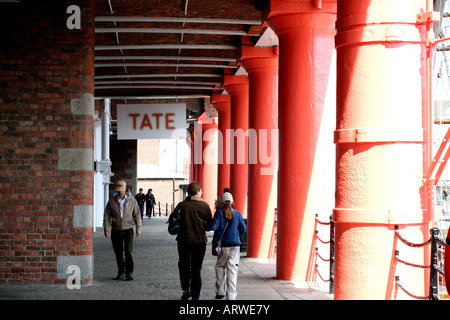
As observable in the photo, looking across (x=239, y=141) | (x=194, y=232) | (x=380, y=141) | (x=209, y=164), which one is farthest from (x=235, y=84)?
(x=209, y=164)

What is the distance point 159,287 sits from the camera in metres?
12.0

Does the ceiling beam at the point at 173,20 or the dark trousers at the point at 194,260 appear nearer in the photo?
the dark trousers at the point at 194,260

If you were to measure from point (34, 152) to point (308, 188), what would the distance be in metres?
4.50

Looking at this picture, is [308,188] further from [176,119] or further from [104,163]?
[104,163]

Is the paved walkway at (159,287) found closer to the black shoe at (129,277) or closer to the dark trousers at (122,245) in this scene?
the black shoe at (129,277)

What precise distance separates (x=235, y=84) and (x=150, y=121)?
461cm

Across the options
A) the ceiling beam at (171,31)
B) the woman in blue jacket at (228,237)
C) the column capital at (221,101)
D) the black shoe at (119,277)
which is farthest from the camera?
the column capital at (221,101)

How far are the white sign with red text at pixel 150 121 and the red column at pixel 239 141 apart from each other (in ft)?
12.1

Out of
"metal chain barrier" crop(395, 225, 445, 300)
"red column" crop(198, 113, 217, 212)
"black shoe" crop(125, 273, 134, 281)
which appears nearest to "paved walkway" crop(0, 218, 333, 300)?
"black shoe" crop(125, 273, 134, 281)

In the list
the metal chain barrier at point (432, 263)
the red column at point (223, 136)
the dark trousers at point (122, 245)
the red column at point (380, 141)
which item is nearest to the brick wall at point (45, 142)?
the dark trousers at point (122, 245)

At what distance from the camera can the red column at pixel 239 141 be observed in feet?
66.9

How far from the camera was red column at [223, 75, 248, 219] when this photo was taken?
66.9 feet

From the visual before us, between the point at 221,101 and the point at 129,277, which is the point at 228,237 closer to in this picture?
the point at 129,277

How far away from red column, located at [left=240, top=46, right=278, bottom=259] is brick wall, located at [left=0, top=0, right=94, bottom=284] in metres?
5.52
